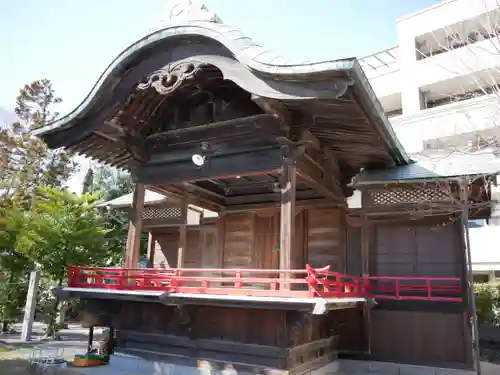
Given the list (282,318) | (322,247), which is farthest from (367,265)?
(282,318)

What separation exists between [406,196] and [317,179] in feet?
7.81

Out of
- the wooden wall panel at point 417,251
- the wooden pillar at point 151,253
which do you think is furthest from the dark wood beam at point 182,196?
the wooden wall panel at point 417,251

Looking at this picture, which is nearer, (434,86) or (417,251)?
(417,251)

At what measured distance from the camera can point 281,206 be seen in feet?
26.2

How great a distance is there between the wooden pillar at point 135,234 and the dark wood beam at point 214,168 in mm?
550

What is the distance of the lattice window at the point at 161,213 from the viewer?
13.4 metres

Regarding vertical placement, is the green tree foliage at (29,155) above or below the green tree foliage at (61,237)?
above

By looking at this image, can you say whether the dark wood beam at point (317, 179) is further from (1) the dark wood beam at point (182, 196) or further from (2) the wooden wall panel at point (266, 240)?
(1) the dark wood beam at point (182, 196)

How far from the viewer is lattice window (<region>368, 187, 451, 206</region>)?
9729mm

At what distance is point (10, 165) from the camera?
2270 centimetres

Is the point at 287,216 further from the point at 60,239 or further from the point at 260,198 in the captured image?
the point at 60,239

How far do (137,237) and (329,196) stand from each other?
16.5 ft

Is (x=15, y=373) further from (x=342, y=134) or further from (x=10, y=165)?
(x=10, y=165)

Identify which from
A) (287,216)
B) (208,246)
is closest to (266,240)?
(208,246)
